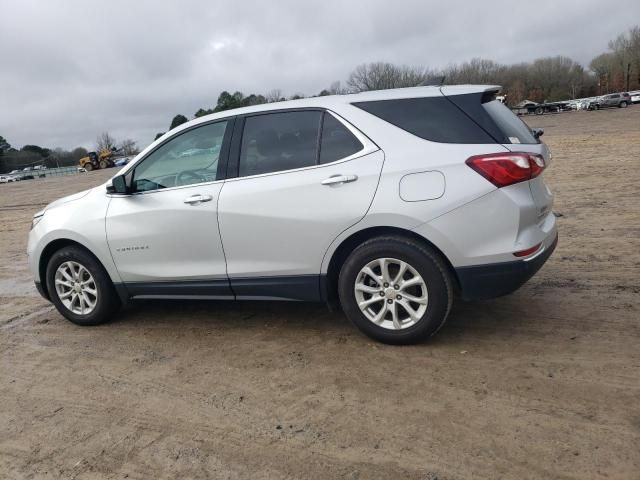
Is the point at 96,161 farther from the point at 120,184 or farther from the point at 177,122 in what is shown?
the point at 120,184

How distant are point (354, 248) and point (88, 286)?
2.63 meters

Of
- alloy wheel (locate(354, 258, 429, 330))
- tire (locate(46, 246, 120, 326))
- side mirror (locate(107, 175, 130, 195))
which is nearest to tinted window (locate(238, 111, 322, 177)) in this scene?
alloy wheel (locate(354, 258, 429, 330))

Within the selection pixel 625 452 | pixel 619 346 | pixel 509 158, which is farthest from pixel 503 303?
pixel 625 452

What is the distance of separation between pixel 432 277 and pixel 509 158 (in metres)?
0.94

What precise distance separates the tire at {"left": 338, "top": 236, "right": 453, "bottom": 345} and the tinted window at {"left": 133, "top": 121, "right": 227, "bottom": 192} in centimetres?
143

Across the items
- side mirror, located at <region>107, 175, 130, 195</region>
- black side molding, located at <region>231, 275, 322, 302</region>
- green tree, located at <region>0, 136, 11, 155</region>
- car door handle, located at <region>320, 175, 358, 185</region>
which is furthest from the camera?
green tree, located at <region>0, 136, 11, 155</region>

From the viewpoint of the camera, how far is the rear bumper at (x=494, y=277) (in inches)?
146

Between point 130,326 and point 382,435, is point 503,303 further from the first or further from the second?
point 130,326

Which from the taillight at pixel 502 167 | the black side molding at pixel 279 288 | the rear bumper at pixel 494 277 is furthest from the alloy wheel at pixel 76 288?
the taillight at pixel 502 167

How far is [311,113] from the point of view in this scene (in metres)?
4.30

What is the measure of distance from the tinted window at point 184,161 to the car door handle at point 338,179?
40.4 inches

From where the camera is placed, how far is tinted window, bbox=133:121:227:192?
15.1 feet

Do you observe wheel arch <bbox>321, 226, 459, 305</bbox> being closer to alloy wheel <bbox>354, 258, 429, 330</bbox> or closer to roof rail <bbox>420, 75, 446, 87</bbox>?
alloy wheel <bbox>354, 258, 429, 330</bbox>

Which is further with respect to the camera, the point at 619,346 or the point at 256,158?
the point at 256,158
